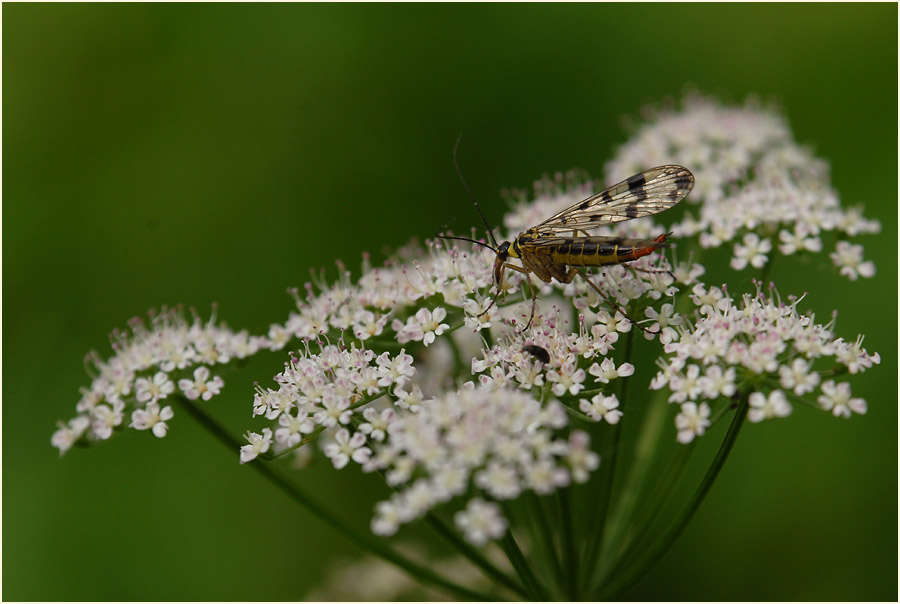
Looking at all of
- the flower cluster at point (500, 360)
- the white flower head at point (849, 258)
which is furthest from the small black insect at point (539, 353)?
the white flower head at point (849, 258)

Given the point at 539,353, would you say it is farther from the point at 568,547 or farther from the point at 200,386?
the point at 200,386

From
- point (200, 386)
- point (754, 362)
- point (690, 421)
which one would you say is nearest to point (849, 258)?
point (754, 362)

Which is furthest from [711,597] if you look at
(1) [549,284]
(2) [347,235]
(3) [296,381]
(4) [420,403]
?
(2) [347,235]

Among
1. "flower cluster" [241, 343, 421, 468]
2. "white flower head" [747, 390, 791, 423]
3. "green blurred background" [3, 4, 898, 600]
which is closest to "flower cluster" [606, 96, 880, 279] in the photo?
"green blurred background" [3, 4, 898, 600]

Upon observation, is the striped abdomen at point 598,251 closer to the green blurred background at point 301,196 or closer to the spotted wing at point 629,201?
the spotted wing at point 629,201

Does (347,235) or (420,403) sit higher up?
(347,235)

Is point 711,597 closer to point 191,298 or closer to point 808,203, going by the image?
point 808,203
